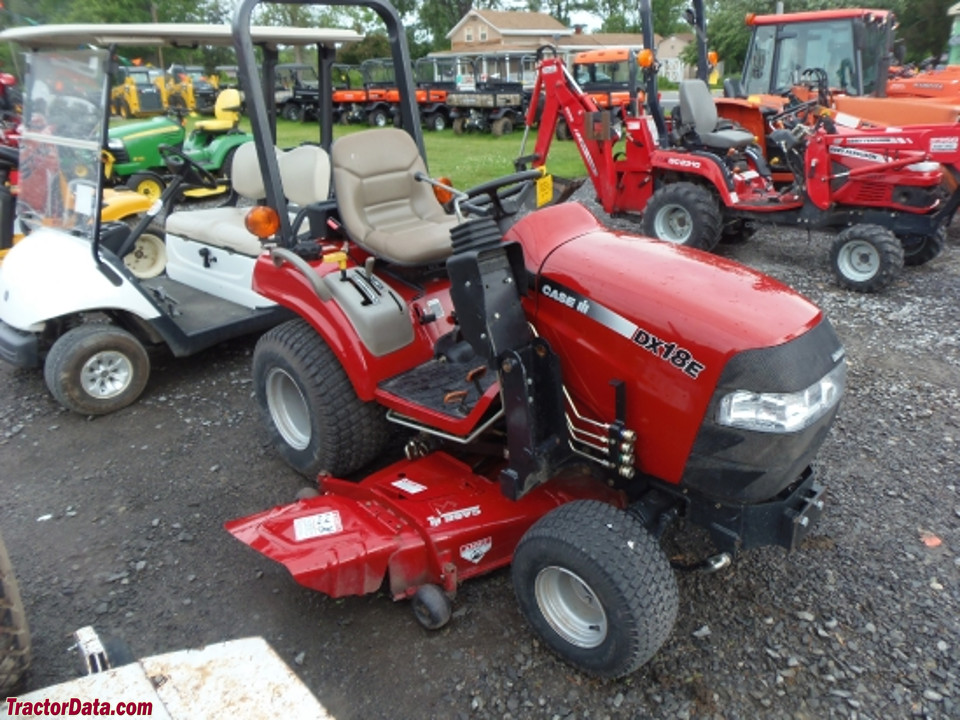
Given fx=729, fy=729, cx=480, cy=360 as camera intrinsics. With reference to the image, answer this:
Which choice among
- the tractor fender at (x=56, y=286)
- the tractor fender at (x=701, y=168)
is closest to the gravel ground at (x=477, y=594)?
the tractor fender at (x=56, y=286)

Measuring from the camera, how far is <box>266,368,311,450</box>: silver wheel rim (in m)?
3.22

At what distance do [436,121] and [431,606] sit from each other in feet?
62.0

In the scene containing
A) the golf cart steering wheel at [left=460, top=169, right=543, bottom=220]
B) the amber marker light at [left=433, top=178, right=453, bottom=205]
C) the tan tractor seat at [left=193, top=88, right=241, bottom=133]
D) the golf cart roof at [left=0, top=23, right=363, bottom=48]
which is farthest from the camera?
the tan tractor seat at [left=193, top=88, right=241, bottom=133]

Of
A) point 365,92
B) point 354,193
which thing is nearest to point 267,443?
point 354,193

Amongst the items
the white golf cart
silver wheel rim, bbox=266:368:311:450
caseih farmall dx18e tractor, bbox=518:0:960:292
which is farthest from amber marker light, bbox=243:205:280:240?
caseih farmall dx18e tractor, bbox=518:0:960:292

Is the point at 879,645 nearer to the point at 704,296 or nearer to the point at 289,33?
the point at 704,296

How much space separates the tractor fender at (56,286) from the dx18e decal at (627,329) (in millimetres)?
2558

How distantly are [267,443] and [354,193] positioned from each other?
1.30m

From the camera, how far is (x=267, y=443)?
3.57 meters

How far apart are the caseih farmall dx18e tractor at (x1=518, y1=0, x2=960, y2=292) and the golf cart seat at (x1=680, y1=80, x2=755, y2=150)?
0.4 inches

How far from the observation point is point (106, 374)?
151 inches

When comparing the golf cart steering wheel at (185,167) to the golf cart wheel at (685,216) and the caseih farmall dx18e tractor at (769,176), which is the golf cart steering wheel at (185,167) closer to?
the caseih farmall dx18e tractor at (769,176)

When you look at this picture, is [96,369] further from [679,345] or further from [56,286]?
[679,345]

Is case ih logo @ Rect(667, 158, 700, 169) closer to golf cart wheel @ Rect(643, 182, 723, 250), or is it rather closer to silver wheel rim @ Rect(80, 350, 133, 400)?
golf cart wheel @ Rect(643, 182, 723, 250)
